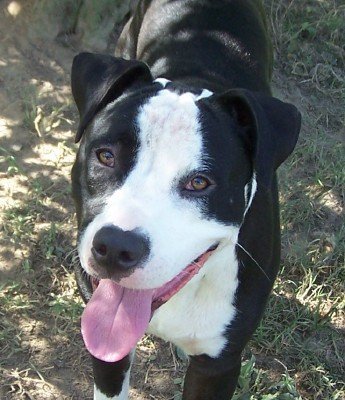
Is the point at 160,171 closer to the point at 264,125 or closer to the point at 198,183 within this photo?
the point at 198,183

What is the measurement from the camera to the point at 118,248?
2607mm

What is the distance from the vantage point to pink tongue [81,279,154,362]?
9.70 ft

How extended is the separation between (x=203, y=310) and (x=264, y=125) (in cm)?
87

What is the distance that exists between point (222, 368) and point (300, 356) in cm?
102

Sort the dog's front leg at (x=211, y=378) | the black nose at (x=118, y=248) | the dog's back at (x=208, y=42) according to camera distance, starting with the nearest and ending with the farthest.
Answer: the black nose at (x=118, y=248), the dog's front leg at (x=211, y=378), the dog's back at (x=208, y=42)

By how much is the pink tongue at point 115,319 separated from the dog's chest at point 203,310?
1.06 ft

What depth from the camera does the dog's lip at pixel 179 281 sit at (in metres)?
2.95

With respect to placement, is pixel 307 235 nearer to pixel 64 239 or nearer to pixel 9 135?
pixel 64 239

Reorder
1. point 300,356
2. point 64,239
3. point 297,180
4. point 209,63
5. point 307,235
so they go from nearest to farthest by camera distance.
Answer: point 209,63, point 300,356, point 64,239, point 307,235, point 297,180

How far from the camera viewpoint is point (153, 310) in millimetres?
3000

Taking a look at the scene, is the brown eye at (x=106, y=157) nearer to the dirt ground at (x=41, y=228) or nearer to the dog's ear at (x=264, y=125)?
the dog's ear at (x=264, y=125)

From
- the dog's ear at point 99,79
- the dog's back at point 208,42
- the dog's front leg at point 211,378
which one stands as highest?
the dog's ear at point 99,79

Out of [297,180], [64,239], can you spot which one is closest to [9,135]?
[64,239]

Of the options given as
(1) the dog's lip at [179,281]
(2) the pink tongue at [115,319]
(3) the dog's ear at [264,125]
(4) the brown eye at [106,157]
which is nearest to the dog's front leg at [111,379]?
(2) the pink tongue at [115,319]
